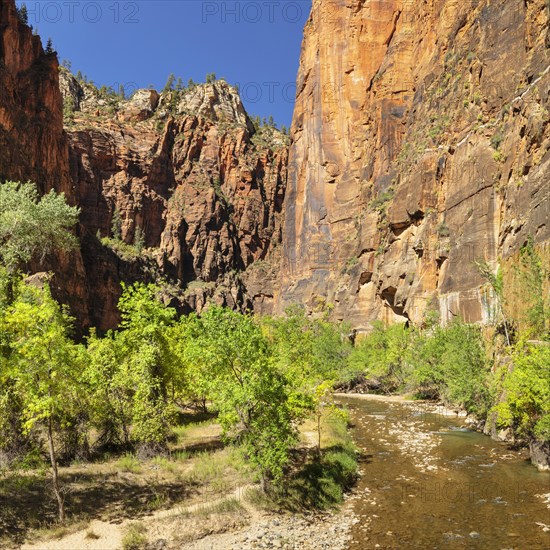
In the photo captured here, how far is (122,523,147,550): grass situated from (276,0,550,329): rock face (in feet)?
102

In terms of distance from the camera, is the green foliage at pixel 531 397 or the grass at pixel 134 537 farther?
the green foliage at pixel 531 397

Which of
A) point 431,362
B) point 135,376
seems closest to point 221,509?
point 135,376

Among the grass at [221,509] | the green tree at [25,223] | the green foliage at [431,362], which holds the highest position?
Answer: the green tree at [25,223]

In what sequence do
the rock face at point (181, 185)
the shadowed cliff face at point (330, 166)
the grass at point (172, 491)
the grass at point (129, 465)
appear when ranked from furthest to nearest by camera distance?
1. the rock face at point (181, 185)
2. the shadowed cliff face at point (330, 166)
3. the grass at point (129, 465)
4. the grass at point (172, 491)

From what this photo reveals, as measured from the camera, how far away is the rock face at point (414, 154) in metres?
46.5

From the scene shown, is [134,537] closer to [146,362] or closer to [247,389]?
[247,389]

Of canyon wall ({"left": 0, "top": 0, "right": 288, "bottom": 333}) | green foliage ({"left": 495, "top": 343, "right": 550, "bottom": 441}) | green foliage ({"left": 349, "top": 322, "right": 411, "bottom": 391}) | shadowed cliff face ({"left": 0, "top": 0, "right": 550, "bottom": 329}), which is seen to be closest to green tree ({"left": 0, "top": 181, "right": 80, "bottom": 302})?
shadowed cliff face ({"left": 0, "top": 0, "right": 550, "bottom": 329})

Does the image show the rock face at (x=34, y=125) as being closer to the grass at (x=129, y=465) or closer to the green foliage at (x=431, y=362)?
the grass at (x=129, y=465)

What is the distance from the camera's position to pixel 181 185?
134 meters

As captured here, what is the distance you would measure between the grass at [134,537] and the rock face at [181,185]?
92731mm

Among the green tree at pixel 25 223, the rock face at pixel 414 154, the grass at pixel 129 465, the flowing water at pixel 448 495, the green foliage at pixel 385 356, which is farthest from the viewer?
the green foliage at pixel 385 356

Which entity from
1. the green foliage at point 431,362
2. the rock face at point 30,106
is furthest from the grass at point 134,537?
the rock face at point 30,106

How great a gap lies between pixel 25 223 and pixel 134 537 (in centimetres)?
1966

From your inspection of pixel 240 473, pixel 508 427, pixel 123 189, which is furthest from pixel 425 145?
pixel 123 189
